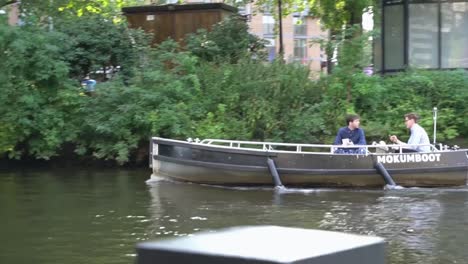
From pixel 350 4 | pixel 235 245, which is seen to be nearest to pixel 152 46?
pixel 350 4

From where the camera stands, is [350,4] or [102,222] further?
[350,4]

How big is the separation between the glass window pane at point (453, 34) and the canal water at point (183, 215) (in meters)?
8.87

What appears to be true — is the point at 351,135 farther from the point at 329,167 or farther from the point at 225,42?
the point at 225,42

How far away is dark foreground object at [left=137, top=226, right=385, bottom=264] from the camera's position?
227cm

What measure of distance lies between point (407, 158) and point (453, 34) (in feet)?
30.9

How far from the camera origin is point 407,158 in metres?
16.5

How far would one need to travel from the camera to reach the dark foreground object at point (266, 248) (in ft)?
7.45

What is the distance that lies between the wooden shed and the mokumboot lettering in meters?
10.1

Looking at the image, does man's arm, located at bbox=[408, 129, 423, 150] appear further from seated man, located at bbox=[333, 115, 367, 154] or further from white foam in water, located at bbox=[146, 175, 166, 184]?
white foam in water, located at bbox=[146, 175, 166, 184]

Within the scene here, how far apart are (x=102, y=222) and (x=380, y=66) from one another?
16.0 m

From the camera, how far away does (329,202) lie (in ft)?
47.8

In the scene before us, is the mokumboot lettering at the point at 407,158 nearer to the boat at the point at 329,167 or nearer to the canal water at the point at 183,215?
the boat at the point at 329,167

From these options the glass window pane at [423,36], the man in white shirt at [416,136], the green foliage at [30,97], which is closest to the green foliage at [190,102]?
the green foliage at [30,97]

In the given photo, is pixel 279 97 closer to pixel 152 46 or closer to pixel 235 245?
pixel 152 46
